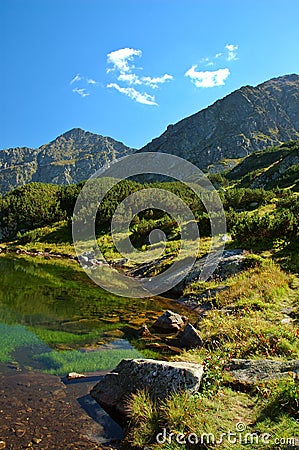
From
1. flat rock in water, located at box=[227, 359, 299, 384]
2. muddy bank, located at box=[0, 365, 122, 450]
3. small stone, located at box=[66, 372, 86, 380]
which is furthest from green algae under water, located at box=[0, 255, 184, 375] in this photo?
flat rock in water, located at box=[227, 359, 299, 384]

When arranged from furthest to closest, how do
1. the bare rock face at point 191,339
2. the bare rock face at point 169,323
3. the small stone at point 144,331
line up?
the bare rock face at point 169,323, the small stone at point 144,331, the bare rock face at point 191,339

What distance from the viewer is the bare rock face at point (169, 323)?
1374 centimetres

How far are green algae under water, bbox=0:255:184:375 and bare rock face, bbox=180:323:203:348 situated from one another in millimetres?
1872

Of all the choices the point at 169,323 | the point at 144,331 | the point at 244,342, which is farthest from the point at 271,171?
the point at 244,342

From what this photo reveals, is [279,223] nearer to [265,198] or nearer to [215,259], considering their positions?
[215,259]

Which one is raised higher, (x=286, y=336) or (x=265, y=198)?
(x=265, y=198)

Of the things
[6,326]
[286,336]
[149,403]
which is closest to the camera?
[149,403]

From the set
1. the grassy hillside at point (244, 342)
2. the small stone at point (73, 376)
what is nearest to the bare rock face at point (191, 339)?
the grassy hillside at point (244, 342)

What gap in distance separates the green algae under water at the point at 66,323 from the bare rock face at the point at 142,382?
6.59 feet

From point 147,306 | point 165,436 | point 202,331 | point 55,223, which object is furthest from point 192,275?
point 55,223

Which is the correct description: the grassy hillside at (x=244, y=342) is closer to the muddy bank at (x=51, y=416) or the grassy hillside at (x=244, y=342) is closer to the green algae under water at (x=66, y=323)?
the muddy bank at (x=51, y=416)

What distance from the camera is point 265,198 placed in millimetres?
46500

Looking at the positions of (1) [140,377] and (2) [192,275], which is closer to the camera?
(1) [140,377]

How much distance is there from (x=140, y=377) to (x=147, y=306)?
10.8m
